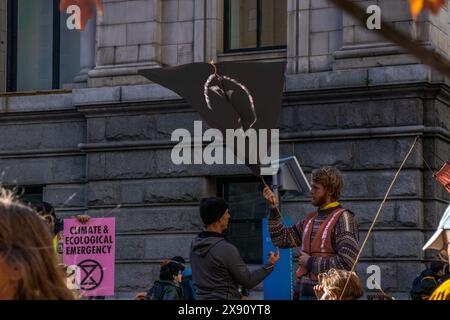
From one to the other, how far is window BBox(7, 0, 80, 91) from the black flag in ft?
24.4

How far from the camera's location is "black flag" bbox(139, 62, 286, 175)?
1193 cm

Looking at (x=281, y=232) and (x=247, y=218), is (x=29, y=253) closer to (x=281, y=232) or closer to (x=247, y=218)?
(x=281, y=232)

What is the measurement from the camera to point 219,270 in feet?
29.3

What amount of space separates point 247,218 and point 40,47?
186 inches

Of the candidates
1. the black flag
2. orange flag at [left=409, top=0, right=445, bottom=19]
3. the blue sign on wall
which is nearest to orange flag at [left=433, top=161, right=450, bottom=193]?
the black flag

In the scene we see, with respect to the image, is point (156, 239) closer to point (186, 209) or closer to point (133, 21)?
point (186, 209)

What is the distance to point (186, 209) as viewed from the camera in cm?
1794

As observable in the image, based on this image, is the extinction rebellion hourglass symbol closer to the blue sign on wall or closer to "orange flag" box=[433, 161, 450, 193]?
the blue sign on wall

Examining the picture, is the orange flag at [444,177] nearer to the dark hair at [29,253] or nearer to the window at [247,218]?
the dark hair at [29,253]

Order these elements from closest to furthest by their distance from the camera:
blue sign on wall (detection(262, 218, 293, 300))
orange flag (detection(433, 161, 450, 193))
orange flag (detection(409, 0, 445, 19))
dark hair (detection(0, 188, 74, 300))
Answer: dark hair (detection(0, 188, 74, 300)) < orange flag (detection(409, 0, 445, 19)) < orange flag (detection(433, 161, 450, 193)) < blue sign on wall (detection(262, 218, 293, 300))

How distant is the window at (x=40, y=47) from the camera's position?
20281mm

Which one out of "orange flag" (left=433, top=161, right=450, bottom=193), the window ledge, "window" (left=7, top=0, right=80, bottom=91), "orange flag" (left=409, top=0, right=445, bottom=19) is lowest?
"orange flag" (left=433, top=161, right=450, bottom=193)

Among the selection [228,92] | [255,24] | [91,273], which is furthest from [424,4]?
[255,24]

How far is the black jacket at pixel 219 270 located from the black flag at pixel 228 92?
2.82 meters
